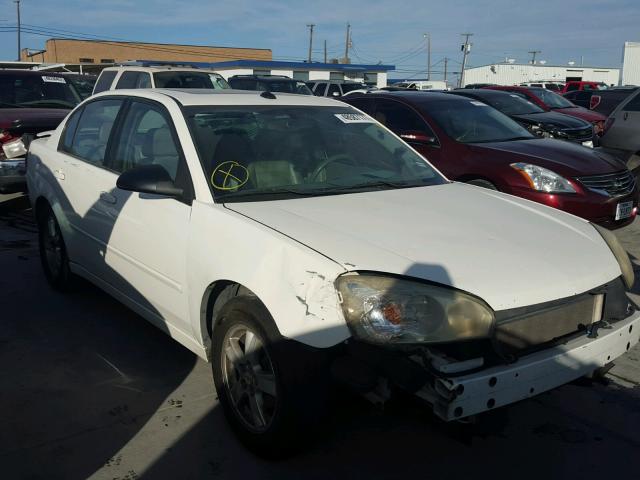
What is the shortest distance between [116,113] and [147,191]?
4.26ft

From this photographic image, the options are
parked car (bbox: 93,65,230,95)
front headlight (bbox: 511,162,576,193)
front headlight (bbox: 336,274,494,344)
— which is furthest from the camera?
parked car (bbox: 93,65,230,95)

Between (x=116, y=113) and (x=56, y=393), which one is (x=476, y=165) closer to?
(x=116, y=113)

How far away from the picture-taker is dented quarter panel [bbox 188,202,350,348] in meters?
2.54

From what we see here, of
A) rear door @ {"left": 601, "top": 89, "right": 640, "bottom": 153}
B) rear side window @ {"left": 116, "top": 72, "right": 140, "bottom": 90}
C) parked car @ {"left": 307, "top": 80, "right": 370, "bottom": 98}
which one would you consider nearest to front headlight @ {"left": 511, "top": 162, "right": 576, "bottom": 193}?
rear door @ {"left": 601, "top": 89, "right": 640, "bottom": 153}

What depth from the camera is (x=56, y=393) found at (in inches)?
144

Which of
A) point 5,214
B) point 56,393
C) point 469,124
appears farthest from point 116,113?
point 5,214

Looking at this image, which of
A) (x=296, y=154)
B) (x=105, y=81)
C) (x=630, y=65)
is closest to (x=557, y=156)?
(x=296, y=154)

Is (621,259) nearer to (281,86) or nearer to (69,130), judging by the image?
(69,130)

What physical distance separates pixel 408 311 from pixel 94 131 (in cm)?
310

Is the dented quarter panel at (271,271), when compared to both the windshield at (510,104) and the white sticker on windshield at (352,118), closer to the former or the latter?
the white sticker on windshield at (352,118)

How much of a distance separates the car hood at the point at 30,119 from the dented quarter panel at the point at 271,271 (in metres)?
5.50

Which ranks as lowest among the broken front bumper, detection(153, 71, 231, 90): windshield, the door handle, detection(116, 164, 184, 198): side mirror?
the broken front bumper

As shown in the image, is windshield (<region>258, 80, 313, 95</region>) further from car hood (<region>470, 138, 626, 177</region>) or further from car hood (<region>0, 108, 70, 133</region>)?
car hood (<region>470, 138, 626, 177</region>)

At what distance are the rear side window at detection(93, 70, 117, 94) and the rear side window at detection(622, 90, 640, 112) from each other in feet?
28.8
